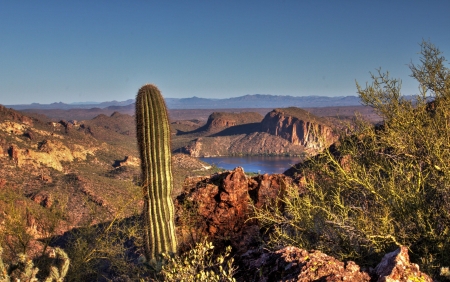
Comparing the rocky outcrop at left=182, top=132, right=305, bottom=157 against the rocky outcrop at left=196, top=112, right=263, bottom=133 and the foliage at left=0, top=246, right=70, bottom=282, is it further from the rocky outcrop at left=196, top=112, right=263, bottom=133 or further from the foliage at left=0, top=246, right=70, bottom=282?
the foliage at left=0, top=246, right=70, bottom=282

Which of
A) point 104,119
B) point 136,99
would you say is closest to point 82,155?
point 136,99

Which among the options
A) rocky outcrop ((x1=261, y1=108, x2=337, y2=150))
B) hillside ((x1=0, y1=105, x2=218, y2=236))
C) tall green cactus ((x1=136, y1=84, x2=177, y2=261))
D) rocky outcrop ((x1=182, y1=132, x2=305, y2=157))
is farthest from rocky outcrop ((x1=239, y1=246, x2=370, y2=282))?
rocky outcrop ((x1=261, y1=108, x2=337, y2=150))

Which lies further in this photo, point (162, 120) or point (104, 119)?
point (104, 119)

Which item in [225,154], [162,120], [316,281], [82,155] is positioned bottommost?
[225,154]

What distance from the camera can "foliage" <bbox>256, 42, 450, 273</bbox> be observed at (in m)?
4.98

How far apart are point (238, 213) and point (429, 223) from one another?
14.5ft

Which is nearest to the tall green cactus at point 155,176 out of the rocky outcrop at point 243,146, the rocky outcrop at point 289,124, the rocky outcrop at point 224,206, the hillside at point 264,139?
the rocky outcrop at point 224,206

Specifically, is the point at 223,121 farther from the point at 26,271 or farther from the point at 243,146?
the point at 26,271

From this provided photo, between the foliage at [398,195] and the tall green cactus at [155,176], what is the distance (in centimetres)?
197

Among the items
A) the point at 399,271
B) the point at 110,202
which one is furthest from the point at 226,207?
the point at 399,271

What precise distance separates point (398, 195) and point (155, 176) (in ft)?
12.1

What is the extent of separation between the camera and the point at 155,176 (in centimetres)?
694

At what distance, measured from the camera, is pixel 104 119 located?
8062cm

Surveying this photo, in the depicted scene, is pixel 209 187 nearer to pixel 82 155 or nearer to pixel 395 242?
pixel 395 242
